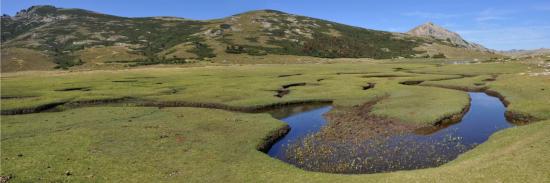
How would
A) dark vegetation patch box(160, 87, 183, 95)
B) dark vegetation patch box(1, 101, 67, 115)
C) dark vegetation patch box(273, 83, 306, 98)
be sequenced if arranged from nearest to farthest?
dark vegetation patch box(1, 101, 67, 115)
dark vegetation patch box(273, 83, 306, 98)
dark vegetation patch box(160, 87, 183, 95)

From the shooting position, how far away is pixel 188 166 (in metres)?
29.5

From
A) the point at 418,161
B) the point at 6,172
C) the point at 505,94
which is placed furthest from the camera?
the point at 505,94

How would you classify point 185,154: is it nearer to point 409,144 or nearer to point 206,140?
point 206,140

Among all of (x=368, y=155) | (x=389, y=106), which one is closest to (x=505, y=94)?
(x=389, y=106)

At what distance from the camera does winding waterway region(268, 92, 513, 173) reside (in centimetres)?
3186

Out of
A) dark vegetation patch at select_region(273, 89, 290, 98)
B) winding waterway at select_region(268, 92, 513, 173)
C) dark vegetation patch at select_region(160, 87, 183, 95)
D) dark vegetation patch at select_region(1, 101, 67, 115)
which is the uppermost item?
dark vegetation patch at select_region(273, 89, 290, 98)

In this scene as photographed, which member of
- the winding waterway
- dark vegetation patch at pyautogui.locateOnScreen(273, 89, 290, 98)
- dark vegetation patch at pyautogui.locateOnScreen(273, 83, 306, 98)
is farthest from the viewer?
dark vegetation patch at pyautogui.locateOnScreen(273, 89, 290, 98)

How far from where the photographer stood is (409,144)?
37000 mm

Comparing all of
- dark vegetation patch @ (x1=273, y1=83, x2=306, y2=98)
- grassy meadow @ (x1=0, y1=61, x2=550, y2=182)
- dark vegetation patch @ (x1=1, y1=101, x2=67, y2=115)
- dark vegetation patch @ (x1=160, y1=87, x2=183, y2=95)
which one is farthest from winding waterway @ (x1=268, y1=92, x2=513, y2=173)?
dark vegetation patch @ (x1=1, y1=101, x2=67, y2=115)

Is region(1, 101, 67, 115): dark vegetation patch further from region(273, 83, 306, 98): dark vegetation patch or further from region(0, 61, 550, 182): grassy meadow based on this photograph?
region(273, 83, 306, 98): dark vegetation patch

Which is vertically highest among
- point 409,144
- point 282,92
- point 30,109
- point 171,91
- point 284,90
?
point 284,90

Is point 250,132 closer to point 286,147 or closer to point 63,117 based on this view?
point 286,147

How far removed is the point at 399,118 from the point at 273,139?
1580cm

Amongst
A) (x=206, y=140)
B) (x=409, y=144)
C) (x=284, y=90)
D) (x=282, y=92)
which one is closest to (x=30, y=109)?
(x=206, y=140)
